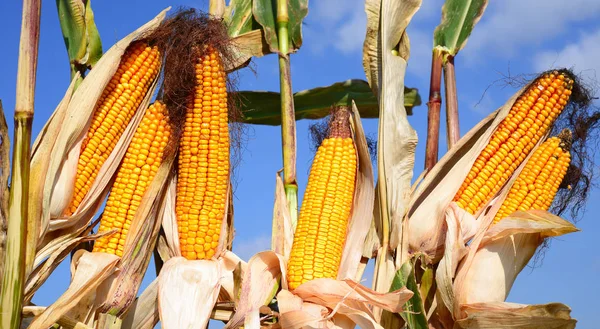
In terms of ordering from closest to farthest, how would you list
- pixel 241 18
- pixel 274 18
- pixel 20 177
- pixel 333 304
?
pixel 20 177
pixel 333 304
pixel 274 18
pixel 241 18

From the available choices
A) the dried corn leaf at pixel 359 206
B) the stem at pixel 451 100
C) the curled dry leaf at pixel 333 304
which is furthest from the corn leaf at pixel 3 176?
the stem at pixel 451 100

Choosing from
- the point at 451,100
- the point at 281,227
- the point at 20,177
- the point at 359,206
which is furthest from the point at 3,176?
the point at 451,100

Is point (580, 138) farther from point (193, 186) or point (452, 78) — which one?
point (193, 186)

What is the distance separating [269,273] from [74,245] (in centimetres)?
95

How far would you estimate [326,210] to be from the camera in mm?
3529

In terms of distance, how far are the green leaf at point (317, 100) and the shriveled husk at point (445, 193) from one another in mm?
987

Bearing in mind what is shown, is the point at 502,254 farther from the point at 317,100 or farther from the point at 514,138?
the point at 317,100

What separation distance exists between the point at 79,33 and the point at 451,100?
2.28 m

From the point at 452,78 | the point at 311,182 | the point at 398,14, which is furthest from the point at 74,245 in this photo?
the point at 452,78

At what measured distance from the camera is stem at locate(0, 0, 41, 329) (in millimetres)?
2852

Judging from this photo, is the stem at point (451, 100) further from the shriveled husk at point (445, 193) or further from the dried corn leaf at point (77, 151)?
the dried corn leaf at point (77, 151)

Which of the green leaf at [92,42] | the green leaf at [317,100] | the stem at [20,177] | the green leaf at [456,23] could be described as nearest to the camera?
the stem at [20,177]

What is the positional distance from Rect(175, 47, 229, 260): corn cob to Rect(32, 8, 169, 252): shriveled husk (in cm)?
33

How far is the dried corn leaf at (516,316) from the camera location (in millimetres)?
3257
